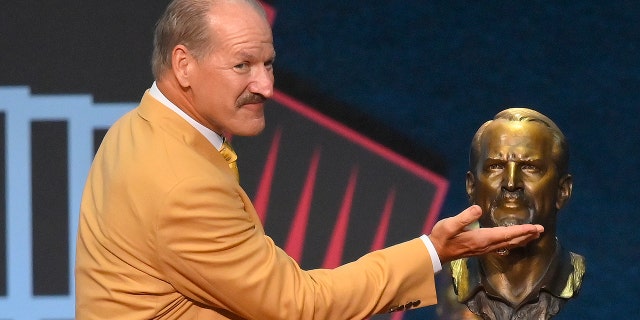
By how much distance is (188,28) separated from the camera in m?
2.24

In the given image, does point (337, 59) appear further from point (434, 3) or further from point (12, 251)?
point (12, 251)

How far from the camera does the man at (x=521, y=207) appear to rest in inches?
102

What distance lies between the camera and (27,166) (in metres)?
4.23

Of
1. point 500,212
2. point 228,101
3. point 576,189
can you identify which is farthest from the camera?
point 576,189

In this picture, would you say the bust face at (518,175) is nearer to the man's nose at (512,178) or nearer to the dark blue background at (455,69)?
the man's nose at (512,178)

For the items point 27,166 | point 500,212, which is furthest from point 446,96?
point 500,212

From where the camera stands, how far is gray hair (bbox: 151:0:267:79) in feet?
7.32

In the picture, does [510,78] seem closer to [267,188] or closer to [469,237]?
[267,188]

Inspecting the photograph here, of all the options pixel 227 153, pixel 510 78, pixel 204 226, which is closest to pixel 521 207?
pixel 227 153

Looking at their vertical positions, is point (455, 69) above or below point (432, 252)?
above

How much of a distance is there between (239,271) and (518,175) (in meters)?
0.68

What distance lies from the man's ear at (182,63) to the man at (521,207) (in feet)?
2.21

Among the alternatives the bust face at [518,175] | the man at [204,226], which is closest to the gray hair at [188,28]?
the man at [204,226]

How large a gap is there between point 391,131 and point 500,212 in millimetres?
1604
